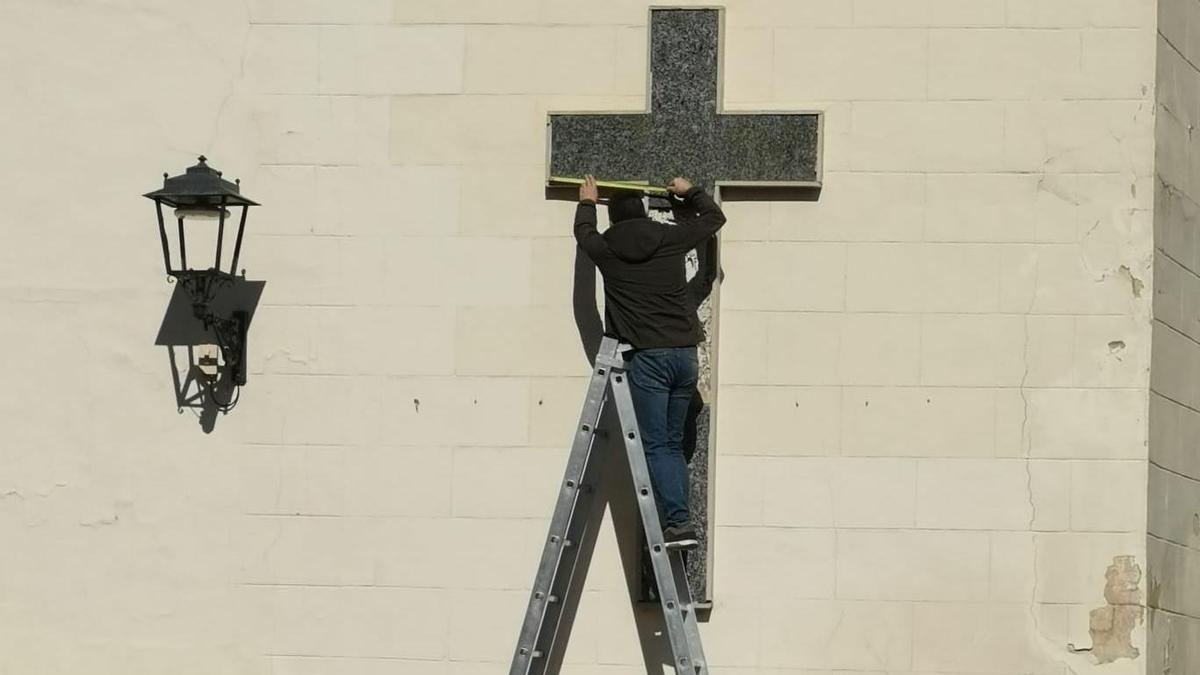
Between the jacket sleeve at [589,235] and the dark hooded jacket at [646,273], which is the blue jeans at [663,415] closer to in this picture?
the dark hooded jacket at [646,273]

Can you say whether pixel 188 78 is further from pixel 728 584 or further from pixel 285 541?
pixel 728 584

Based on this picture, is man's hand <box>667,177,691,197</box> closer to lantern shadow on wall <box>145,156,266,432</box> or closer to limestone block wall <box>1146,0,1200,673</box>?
lantern shadow on wall <box>145,156,266,432</box>

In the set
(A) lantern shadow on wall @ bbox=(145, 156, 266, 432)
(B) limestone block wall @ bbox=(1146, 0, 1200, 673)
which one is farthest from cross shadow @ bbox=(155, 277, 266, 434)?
(B) limestone block wall @ bbox=(1146, 0, 1200, 673)

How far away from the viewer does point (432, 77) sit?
7355mm

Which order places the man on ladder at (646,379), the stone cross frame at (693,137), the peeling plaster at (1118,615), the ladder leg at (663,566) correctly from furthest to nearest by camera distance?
the stone cross frame at (693,137) → the peeling plaster at (1118,615) → the man on ladder at (646,379) → the ladder leg at (663,566)

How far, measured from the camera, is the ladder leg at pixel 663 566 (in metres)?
6.68

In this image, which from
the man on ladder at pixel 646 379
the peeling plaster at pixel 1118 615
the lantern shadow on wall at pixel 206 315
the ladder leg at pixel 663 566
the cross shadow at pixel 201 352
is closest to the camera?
the ladder leg at pixel 663 566

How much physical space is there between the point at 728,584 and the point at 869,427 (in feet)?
2.69

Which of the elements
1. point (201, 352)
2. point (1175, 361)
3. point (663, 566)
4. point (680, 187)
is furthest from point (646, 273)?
point (1175, 361)

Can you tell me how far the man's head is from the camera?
701cm

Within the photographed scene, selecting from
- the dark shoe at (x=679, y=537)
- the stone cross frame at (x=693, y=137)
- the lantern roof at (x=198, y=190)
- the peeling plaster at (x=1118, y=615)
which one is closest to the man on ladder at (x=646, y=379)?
the dark shoe at (x=679, y=537)

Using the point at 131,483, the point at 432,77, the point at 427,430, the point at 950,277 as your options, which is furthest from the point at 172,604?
the point at 950,277

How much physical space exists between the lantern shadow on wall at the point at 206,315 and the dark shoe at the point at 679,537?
1875mm

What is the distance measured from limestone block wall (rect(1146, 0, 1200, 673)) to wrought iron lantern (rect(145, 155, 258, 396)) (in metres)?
3.61
